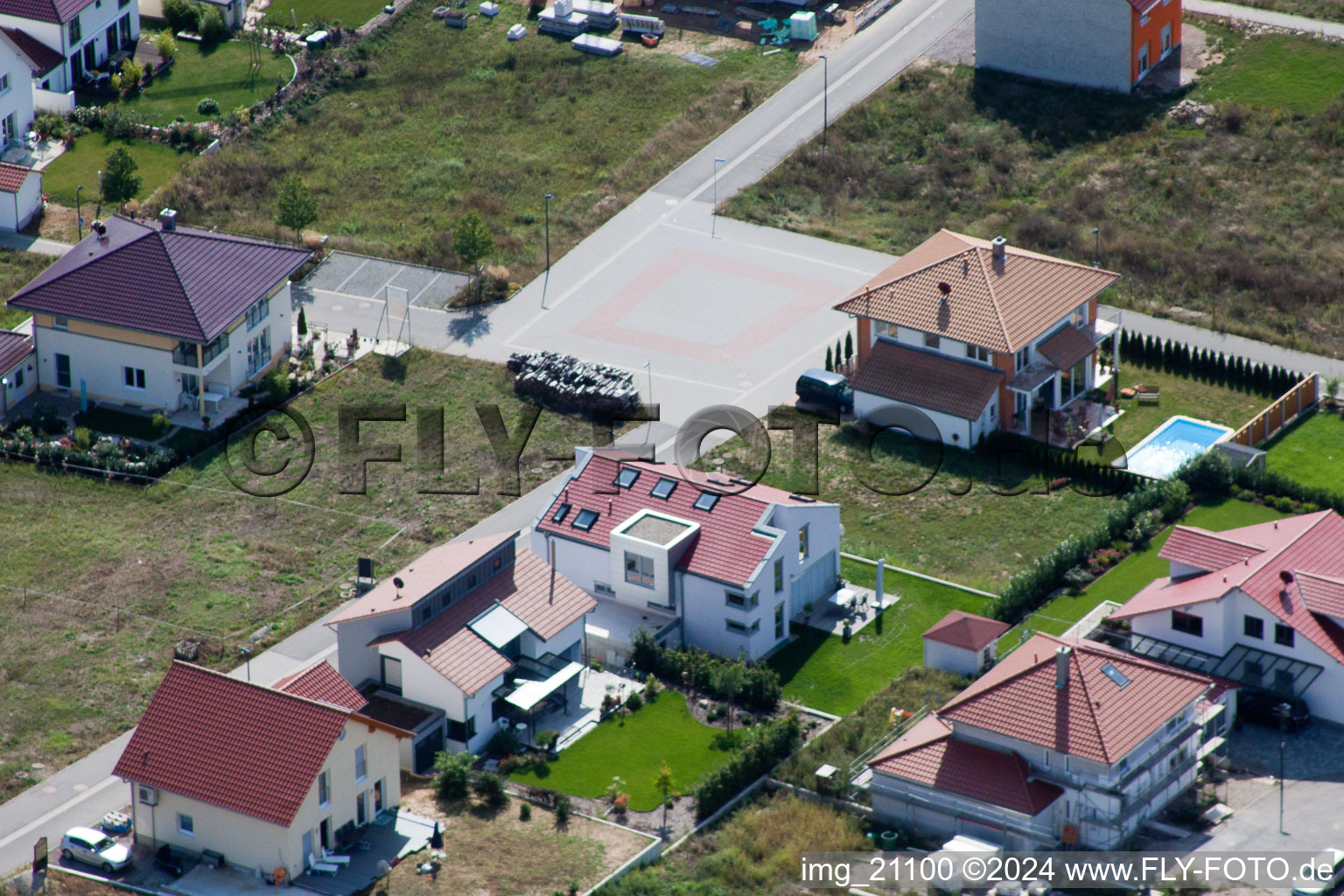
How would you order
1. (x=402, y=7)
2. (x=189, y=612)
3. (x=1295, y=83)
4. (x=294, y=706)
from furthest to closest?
1. (x=402, y=7)
2. (x=1295, y=83)
3. (x=189, y=612)
4. (x=294, y=706)

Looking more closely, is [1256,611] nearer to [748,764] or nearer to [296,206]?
[748,764]

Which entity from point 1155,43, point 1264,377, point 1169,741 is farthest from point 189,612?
point 1155,43

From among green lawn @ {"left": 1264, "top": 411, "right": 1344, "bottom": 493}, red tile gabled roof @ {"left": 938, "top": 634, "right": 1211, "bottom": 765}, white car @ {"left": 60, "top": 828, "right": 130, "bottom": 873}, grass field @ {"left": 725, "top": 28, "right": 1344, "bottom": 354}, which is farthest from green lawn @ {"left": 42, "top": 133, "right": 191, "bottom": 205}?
red tile gabled roof @ {"left": 938, "top": 634, "right": 1211, "bottom": 765}

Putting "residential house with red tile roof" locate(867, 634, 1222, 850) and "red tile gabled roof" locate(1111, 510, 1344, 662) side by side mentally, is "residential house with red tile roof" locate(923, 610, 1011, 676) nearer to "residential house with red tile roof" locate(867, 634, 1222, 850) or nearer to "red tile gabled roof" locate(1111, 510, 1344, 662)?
"residential house with red tile roof" locate(867, 634, 1222, 850)

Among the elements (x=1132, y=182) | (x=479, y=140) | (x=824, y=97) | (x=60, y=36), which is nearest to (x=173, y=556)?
(x=479, y=140)

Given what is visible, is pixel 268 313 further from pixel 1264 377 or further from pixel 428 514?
pixel 1264 377

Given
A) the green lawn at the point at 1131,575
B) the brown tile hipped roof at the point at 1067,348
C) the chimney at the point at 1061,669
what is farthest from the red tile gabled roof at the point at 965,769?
the brown tile hipped roof at the point at 1067,348
